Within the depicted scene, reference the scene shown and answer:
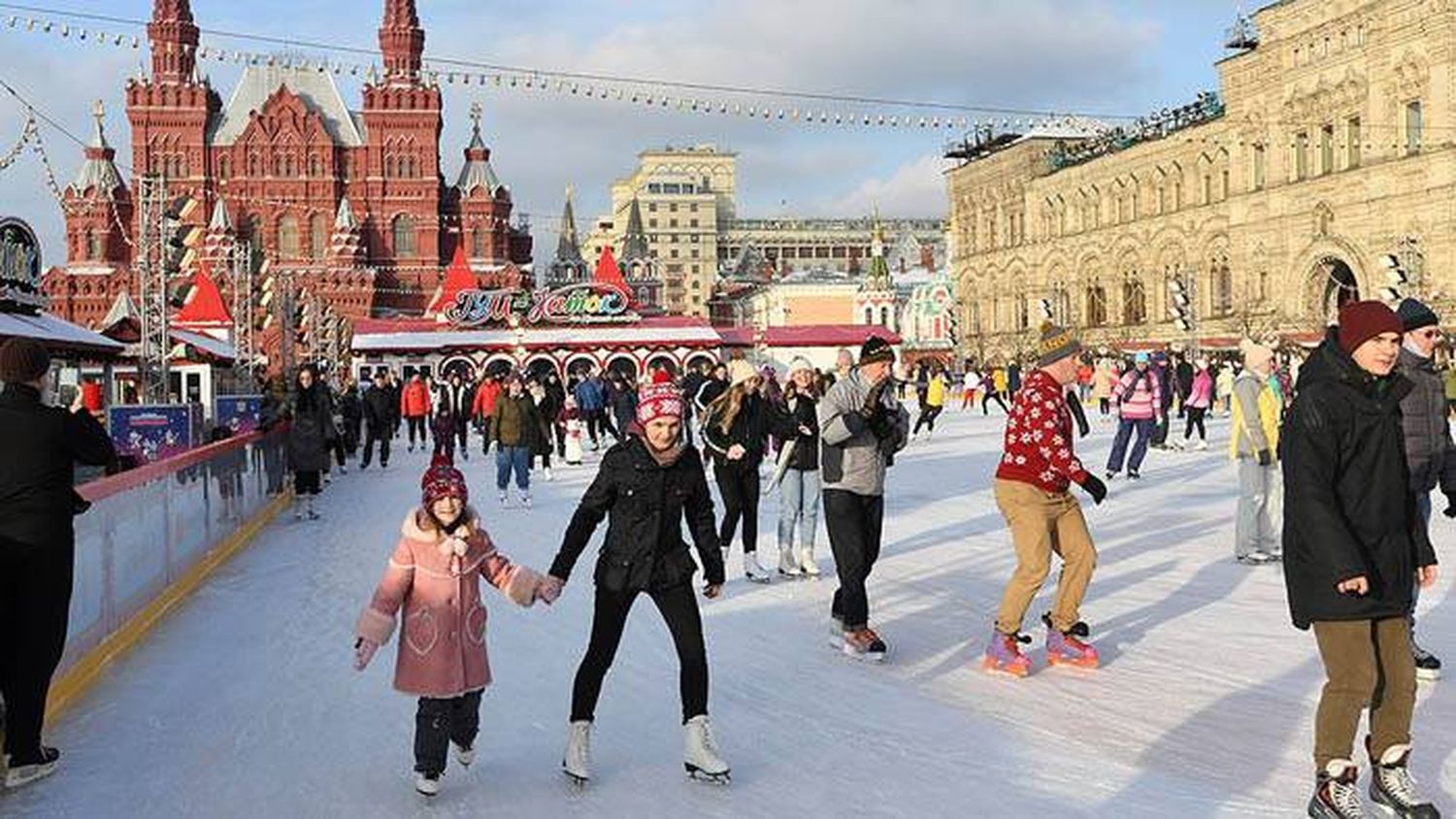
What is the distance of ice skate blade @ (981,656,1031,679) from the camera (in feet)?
19.9

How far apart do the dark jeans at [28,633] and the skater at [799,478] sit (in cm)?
498

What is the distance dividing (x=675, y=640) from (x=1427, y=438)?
3082 millimetres

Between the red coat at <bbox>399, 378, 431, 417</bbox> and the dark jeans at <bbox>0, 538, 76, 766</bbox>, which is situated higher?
the red coat at <bbox>399, 378, 431, 417</bbox>

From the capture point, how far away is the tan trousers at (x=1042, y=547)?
19.9 ft

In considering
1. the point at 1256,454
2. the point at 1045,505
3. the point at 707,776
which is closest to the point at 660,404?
the point at 707,776

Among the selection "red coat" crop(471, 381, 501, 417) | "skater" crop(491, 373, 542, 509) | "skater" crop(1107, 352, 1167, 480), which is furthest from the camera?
"red coat" crop(471, 381, 501, 417)

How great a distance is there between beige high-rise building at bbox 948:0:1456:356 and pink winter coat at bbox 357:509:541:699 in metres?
26.4

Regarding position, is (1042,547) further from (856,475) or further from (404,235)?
(404,235)

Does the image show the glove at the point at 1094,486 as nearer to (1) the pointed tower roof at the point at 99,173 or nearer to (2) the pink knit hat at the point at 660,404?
(2) the pink knit hat at the point at 660,404

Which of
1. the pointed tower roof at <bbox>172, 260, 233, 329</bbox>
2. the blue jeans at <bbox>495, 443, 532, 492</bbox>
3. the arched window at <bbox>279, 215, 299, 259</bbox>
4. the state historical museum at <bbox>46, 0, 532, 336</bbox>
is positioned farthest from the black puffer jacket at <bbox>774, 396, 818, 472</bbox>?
the arched window at <bbox>279, 215, 299, 259</bbox>

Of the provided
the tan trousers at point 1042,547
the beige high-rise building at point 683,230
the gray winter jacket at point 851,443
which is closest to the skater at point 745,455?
the gray winter jacket at point 851,443

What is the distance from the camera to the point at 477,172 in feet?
241

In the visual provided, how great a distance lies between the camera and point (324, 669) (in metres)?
6.49

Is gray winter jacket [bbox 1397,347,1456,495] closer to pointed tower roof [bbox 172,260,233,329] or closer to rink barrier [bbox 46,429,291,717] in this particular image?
rink barrier [bbox 46,429,291,717]
